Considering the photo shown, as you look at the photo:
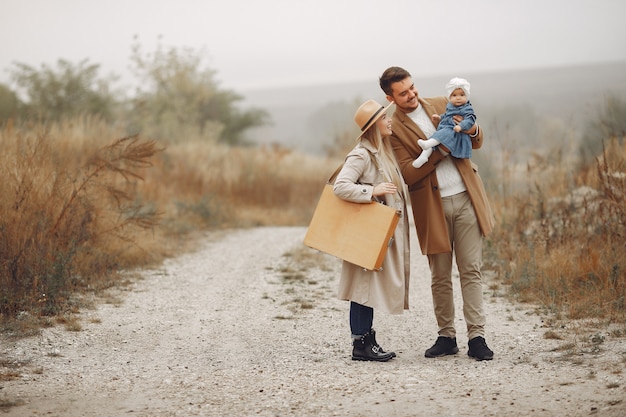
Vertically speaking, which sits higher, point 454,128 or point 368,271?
point 454,128

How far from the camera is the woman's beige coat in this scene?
5.67m

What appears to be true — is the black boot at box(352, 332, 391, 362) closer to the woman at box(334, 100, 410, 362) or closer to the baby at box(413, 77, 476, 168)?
the woman at box(334, 100, 410, 362)

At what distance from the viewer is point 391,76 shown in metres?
5.77

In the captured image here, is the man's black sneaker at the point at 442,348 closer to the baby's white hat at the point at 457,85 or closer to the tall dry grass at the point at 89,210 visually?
the baby's white hat at the point at 457,85

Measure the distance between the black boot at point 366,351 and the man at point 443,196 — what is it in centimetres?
65

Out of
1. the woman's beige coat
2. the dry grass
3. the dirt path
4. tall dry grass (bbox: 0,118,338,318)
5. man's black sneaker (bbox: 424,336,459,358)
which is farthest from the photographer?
tall dry grass (bbox: 0,118,338,318)

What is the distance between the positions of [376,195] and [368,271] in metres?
0.55

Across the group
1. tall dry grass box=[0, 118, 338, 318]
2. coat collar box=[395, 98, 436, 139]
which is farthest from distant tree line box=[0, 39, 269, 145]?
coat collar box=[395, 98, 436, 139]

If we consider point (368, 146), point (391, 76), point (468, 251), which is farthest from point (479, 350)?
point (391, 76)

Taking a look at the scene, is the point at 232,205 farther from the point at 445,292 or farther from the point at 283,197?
the point at 445,292

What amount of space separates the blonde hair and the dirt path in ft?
4.39

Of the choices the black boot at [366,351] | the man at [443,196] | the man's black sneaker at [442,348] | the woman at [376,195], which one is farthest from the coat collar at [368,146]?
the man's black sneaker at [442,348]

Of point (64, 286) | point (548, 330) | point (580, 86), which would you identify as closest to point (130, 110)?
point (64, 286)

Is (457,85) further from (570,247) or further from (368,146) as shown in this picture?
(570,247)
